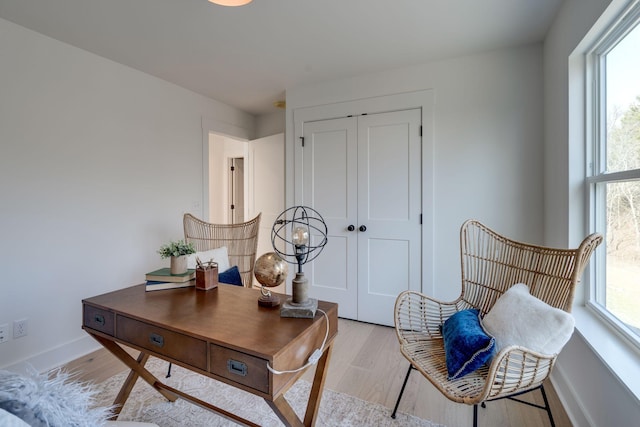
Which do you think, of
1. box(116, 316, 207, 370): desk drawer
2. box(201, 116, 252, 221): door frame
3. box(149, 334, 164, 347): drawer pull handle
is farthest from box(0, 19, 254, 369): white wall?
box(149, 334, 164, 347): drawer pull handle

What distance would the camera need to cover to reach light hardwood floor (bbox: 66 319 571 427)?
1596 mm

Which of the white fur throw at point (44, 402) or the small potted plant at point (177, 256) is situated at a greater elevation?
the small potted plant at point (177, 256)

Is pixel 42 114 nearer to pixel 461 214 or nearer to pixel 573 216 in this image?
pixel 461 214

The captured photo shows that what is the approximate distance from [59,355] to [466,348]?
8.90ft

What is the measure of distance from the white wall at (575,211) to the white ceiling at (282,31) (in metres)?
0.32

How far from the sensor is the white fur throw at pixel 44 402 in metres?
0.56

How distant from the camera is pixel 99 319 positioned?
1.35m

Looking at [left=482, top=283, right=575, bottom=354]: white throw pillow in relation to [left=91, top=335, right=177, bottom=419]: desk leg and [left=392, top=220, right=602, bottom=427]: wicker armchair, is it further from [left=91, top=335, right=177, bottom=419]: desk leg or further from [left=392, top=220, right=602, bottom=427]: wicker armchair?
[left=91, top=335, right=177, bottom=419]: desk leg

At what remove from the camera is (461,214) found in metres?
2.49

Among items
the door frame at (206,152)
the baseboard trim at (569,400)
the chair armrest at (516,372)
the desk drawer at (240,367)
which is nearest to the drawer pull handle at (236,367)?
the desk drawer at (240,367)

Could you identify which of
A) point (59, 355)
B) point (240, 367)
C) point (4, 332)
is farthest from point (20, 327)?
point (240, 367)

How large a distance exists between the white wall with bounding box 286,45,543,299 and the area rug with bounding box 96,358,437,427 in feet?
4.06

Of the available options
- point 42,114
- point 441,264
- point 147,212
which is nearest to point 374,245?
point 441,264

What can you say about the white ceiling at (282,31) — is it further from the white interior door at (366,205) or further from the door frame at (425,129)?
the white interior door at (366,205)
